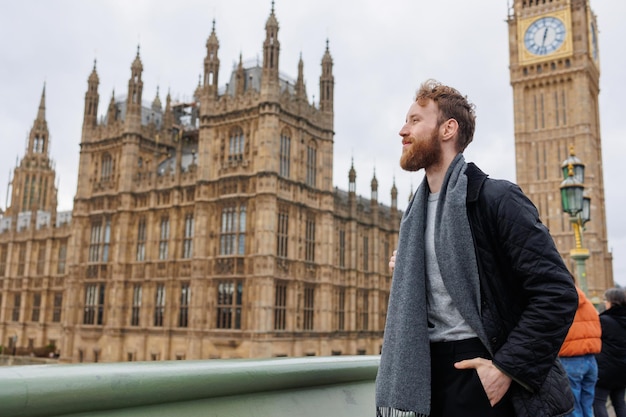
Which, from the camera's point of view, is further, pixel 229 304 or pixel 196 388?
pixel 229 304

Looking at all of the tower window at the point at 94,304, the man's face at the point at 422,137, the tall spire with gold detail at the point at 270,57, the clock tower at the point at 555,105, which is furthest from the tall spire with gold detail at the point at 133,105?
the clock tower at the point at 555,105

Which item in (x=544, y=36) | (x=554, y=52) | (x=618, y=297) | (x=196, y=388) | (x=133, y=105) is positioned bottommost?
(x=196, y=388)

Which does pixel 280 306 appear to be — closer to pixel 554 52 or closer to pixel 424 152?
pixel 424 152

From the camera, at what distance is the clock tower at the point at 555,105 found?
51.9 m

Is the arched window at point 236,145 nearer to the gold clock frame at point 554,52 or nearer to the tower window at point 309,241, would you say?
the tower window at point 309,241

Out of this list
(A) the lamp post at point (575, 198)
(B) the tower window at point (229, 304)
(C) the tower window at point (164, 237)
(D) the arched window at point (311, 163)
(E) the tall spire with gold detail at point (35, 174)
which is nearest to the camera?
(A) the lamp post at point (575, 198)

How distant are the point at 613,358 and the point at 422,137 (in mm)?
4929

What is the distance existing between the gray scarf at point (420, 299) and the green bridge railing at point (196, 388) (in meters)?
0.69

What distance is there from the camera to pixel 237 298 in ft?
86.8

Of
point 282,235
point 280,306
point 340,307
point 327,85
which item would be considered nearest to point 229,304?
point 280,306

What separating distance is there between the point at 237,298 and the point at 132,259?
830 centimetres

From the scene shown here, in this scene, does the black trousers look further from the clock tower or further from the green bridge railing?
the clock tower

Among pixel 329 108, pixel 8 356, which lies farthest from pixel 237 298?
pixel 8 356

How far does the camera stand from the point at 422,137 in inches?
97.4
